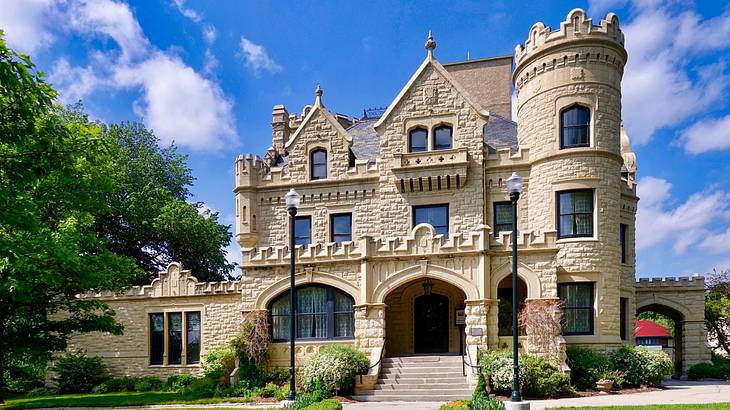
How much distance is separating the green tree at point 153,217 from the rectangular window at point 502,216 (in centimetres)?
2045

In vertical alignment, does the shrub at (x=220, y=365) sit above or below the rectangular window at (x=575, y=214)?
below

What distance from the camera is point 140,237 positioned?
1560 inches

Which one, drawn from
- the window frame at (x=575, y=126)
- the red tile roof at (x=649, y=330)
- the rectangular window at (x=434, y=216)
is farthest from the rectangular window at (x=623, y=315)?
the red tile roof at (x=649, y=330)

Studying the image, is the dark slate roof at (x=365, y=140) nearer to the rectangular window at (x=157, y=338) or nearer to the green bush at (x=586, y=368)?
the rectangular window at (x=157, y=338)

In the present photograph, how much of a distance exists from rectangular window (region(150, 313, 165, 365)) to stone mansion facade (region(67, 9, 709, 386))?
0.06 m

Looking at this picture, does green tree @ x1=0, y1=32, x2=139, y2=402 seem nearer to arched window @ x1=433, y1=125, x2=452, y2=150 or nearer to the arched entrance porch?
the arched entrance porch

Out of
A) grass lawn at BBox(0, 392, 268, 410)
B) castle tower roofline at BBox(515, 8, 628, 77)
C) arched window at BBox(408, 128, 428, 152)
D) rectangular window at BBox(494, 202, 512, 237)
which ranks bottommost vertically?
grass lawn at BBox(0, 392, 268, 410)

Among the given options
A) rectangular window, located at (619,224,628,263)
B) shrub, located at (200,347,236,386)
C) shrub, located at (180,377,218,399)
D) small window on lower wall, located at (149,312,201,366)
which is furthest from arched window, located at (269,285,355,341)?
rectangular window, located at (619,224,628,263)

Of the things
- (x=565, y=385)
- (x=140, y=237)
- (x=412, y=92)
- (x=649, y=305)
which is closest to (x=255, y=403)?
(x=565, y=385)

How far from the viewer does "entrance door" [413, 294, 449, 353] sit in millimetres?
24984

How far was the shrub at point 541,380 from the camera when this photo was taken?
19250 millimetres

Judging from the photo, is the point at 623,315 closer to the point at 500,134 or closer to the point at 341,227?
the point at 500,134

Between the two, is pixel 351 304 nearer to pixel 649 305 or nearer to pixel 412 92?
pixel 412 92

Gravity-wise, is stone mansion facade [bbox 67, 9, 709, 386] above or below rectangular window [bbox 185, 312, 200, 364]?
above
